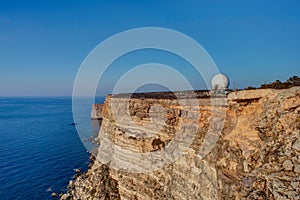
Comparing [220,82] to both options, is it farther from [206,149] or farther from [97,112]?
[97,112]

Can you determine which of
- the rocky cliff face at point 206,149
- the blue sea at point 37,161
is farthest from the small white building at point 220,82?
the blue sea at point 37,161

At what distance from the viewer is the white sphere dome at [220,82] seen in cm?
1620

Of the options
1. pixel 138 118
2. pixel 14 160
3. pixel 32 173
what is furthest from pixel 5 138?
pixel 138 118

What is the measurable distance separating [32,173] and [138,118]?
1946cm

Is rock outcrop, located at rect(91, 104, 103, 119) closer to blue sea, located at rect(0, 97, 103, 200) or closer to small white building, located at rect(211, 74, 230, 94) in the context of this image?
blue sea, located at rect(0, 97, 103, 200)

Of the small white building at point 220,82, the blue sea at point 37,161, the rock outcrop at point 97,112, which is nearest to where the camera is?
the small white building at point 220,82

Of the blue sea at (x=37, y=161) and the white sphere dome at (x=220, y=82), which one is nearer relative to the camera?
the white sphere dome at (x=220, y=82)

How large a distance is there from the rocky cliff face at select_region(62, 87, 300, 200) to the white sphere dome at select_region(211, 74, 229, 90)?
2.43 meters

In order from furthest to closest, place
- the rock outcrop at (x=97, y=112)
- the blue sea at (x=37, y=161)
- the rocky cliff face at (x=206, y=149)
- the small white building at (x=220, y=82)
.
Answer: the rock outcrop at (x=97, y=112) < the blue sea at (x=37, y=161) < the small white building at (x=220, y=82) < the rocky cliff face at (x=206, y=149)

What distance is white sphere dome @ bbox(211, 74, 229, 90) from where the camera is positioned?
1620cm

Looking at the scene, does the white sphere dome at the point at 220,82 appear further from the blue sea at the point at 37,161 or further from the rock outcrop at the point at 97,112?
the rock outcrop at the point at 97,112

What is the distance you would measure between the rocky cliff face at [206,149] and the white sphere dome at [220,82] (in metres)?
2.43

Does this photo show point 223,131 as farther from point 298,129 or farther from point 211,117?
point 298,129

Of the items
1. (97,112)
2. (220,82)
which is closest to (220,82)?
(220,82)
